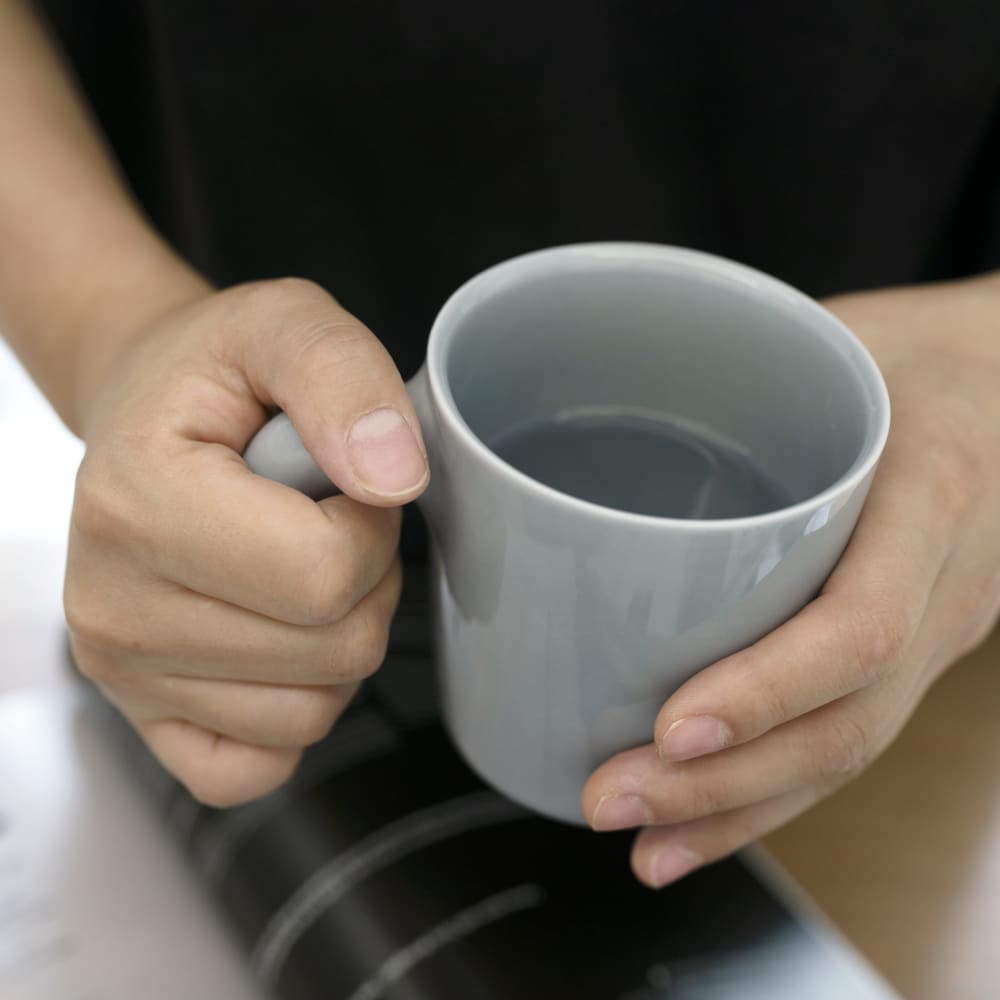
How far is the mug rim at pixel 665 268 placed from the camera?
30 cm

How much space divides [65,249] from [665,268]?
0.32m

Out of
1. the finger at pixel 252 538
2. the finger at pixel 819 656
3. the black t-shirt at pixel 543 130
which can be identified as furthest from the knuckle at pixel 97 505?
the black t-shirt at pixel 543 130

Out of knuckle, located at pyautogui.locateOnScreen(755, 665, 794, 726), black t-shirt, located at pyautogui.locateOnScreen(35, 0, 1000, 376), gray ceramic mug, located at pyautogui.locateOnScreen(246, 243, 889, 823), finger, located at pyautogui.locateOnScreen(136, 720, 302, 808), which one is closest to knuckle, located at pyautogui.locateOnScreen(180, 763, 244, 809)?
finger, located at pyautogui.locateOnScreen(136, 720, 302, 808)

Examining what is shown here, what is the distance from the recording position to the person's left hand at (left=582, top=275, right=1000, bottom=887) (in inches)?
13.8

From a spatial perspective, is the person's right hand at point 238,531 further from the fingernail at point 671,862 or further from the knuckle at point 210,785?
the fingernail at point 671,862

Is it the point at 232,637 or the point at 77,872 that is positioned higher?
the point at 232,637

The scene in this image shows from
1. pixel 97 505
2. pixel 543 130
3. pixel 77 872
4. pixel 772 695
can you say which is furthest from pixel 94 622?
pixel 543 130

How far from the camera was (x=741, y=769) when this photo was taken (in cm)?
39

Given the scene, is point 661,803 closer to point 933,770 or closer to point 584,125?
point 933,770

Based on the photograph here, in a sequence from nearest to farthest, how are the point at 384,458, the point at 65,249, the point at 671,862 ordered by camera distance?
the point at 384,458, the point at 671,862, the point at 65,249

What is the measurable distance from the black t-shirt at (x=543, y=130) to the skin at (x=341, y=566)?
0.20 m

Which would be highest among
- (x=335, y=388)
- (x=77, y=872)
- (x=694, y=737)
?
(x=335, y=388)

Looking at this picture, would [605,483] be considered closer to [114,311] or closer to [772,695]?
[772,695]

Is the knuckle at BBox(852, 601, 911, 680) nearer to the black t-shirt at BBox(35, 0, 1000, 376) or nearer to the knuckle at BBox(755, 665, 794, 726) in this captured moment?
the knuckle at BBox(755, 665, 794, 726)
